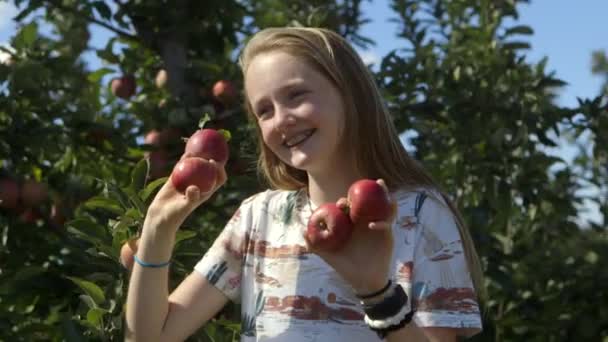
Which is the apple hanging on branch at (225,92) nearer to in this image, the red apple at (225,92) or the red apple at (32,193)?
the red apple at (225,92)

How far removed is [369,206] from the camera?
141 centimetres

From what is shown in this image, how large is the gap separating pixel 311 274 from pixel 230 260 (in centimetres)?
19

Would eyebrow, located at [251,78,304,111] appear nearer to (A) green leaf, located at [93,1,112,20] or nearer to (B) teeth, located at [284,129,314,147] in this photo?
(B) teeth, located at [284,129,314,147]

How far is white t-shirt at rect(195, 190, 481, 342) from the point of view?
5.04 ft

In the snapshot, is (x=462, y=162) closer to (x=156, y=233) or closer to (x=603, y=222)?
(x=603, y=222)

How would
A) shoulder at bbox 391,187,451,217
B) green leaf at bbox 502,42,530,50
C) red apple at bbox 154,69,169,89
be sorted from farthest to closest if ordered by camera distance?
green leaf at bbox 502,42,530,50, red apple at bbox 154,69,169,89, shoulder at bbox 391,187,451,217

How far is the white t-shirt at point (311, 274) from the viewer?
60.5 inches

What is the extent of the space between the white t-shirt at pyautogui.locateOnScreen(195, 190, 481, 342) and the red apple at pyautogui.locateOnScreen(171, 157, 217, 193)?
156 mm

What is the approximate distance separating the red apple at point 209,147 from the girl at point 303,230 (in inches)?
1.9

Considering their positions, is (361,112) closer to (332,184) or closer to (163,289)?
(332,184)

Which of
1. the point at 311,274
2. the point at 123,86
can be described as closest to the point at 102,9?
the point at 123,86

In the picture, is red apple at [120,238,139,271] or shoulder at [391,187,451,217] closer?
shoulder at [391,187,451,217]

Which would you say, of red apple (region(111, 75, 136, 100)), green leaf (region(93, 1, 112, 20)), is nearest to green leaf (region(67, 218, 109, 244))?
green leaf (region(93, 1, 112, 20))

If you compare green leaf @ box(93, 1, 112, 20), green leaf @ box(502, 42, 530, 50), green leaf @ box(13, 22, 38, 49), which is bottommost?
green leaf @ box(13, 22, 38, 49)
